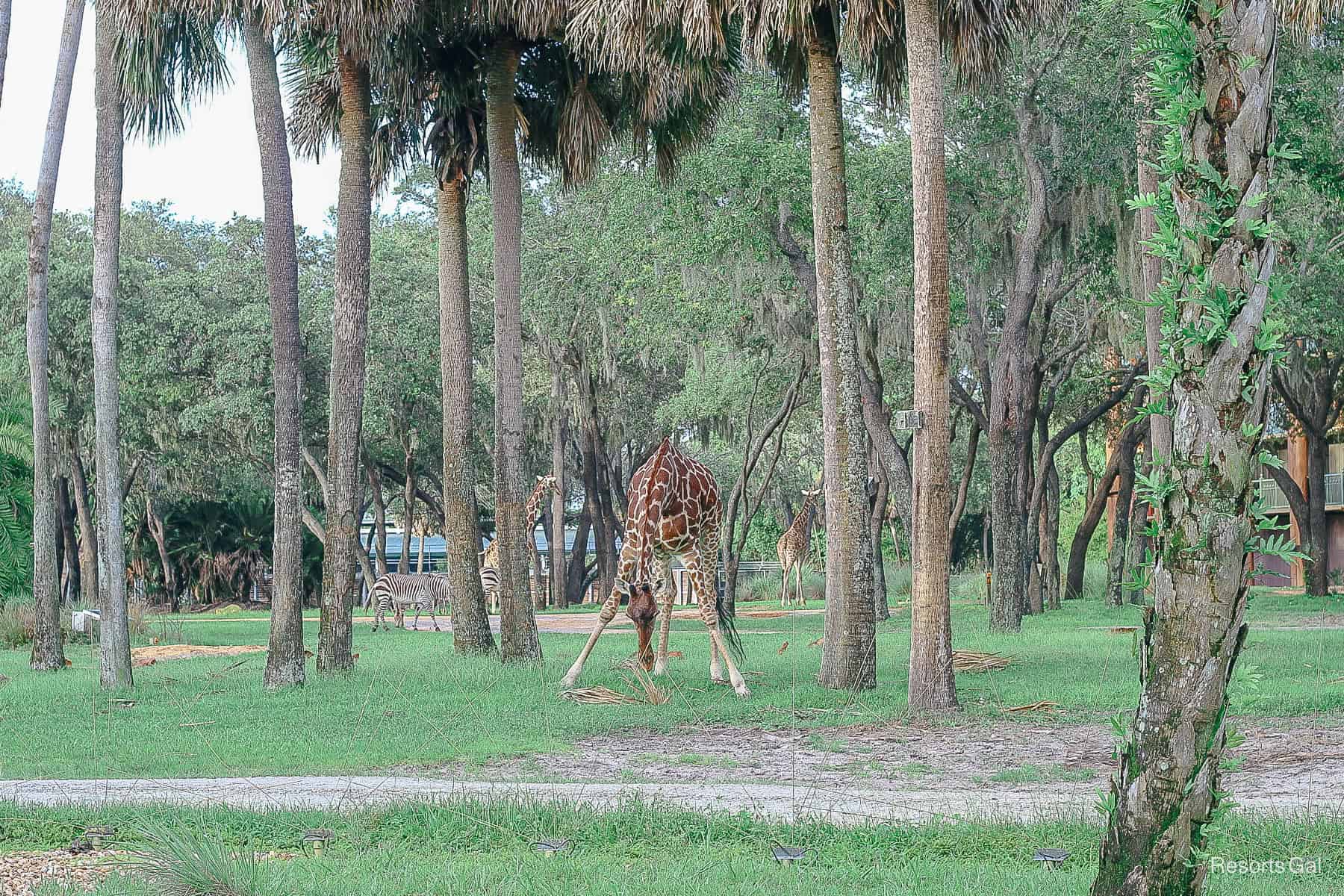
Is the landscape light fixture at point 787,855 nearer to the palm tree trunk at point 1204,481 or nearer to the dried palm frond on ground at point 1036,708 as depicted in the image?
the palm tree trunk at point 1204,481

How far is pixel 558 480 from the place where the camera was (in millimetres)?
34000

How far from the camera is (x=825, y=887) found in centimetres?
568

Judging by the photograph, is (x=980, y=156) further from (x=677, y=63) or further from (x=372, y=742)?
(x=372, y=742)

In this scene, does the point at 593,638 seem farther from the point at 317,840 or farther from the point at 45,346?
the point at 45,346

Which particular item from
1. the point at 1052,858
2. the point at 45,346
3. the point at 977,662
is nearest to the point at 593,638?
the point at 977,662

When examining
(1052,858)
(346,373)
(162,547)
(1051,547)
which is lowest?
(1052,858)

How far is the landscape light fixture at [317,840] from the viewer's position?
261 inches

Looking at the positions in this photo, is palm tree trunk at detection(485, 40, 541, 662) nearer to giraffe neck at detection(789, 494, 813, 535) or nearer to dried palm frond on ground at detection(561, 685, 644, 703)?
dried palm frond on ground at detection(561, 685, 644, 703)

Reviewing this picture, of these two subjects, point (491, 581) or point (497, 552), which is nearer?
point (497, 552)

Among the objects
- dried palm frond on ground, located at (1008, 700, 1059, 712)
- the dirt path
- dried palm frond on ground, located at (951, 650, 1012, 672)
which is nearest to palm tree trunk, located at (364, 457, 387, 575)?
dried palm frond on ground, located at (951, 650, 1012, 672)

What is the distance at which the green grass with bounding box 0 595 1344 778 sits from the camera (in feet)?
33.8

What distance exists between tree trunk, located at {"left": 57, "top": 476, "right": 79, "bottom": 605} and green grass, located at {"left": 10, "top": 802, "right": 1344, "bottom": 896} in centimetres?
3047

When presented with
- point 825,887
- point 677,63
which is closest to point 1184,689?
point 825,887

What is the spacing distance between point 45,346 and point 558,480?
57.4 feet
